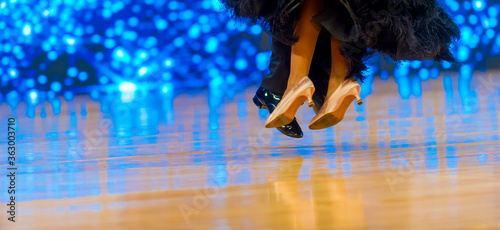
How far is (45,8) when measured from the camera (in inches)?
228

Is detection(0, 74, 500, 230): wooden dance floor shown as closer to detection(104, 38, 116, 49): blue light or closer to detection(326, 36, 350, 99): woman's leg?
detection(326, 36, 350, 99): woman's leg

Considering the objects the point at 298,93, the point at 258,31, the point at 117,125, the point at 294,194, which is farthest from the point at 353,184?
the point at 258,31

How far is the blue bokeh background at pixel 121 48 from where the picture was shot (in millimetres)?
5883

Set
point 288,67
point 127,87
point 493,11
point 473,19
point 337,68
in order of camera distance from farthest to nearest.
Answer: point 493,11, point 473,19, point 127,87, point 288,67, point 337,68

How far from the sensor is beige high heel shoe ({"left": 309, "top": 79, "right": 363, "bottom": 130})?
1.33 meters

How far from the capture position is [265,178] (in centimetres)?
105

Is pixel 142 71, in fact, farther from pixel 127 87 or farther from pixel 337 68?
pixel 337 68

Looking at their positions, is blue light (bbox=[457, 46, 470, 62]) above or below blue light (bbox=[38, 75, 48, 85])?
above

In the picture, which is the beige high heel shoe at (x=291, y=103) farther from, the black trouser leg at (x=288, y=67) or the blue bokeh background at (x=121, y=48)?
the blue bokeh background at (x=121, y=48)

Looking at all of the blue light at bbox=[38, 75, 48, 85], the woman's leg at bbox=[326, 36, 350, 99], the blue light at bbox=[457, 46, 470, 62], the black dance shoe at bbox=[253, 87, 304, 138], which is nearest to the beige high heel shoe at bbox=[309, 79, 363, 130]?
the woman's leg at bbox=[326, 36, 350, 99]

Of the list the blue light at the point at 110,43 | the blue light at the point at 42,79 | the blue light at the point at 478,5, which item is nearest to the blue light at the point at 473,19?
the blue light at the point at 478,5

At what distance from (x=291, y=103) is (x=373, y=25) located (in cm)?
22

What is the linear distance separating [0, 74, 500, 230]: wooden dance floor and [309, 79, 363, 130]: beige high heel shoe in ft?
0.23

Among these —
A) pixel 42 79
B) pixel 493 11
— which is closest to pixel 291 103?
pixel 42 79
